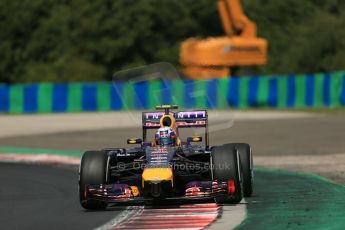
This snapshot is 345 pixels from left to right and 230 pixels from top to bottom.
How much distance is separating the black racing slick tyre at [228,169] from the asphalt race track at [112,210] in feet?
0.94

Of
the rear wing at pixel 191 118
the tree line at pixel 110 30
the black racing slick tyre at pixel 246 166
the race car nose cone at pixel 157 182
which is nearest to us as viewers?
the race car nose cone at pixel 157 182

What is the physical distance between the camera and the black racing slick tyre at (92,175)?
12945 mm

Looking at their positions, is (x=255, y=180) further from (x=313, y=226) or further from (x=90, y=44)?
(x=90, y=44)

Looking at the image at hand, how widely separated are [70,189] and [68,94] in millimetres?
38638

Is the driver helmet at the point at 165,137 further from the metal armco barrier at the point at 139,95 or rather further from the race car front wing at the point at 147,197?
the metal armco barrier at the point at 139,95

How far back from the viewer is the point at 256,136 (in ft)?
100

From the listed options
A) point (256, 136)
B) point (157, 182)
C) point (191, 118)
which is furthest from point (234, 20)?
point (157, 182)

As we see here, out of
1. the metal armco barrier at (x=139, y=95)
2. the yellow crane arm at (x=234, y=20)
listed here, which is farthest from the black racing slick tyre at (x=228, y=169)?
the yellow crane arm at (x=234, y=20)

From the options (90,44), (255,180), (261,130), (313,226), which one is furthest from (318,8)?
(313,226)

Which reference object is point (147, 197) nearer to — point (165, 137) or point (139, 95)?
point (165, 137)

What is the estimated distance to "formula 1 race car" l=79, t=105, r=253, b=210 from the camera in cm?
1277

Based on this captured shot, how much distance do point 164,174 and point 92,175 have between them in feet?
3.31

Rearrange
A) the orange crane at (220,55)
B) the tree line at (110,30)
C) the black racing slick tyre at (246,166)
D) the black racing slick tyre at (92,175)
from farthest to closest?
the tree line at (110,30) < the orange crane at (220,55) < the black racing slick tyre at (246,166) < the black racing slick tyre at (92,175)

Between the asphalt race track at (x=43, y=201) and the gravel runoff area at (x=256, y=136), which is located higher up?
the gravel runoff area at (x=256, y=136)
